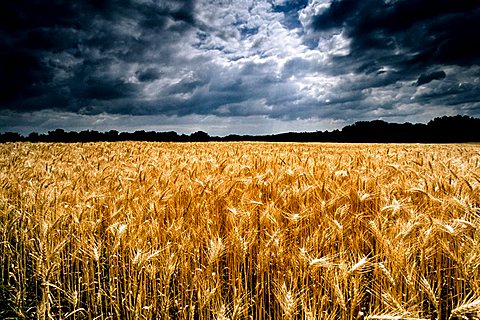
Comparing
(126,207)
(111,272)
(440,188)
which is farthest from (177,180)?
(440,188)

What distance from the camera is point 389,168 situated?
4.61 m

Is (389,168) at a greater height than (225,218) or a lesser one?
greater

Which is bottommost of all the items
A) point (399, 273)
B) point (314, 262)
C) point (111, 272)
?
point (111, 272)

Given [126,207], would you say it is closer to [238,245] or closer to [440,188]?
[238,245]

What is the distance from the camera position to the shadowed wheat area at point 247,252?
5.36 feet

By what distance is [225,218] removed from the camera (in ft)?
9.21

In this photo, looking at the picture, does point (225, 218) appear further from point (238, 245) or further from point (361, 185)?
point (361, 185)

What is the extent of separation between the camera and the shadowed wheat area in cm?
163

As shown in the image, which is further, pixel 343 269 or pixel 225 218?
pixel 225 218

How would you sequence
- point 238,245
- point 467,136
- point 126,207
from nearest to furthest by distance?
point 238,245, point 126,207, point 467,136

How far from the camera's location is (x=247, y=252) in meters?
2.11

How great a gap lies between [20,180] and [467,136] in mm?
56812

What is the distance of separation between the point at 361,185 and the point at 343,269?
1.94 metres

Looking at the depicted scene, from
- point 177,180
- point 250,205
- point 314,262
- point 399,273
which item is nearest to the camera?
point 314,262
